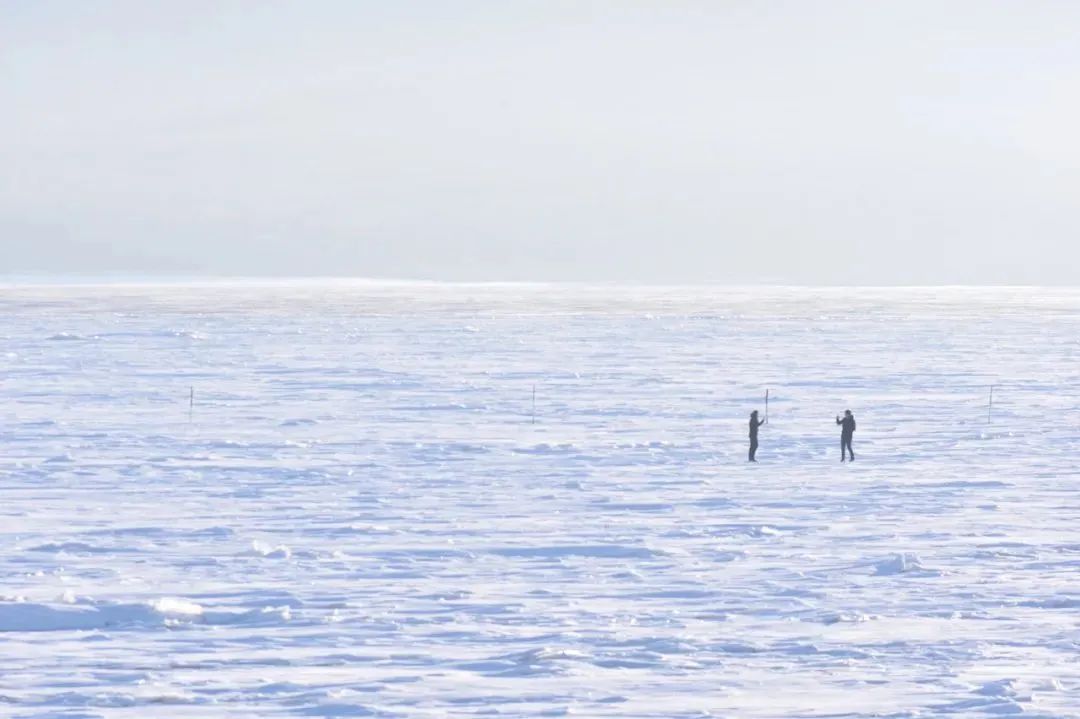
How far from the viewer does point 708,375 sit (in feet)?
122

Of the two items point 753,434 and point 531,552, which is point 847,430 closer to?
point 753,434

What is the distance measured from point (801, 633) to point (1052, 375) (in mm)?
29656

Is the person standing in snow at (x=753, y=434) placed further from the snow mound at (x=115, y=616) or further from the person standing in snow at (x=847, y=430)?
the snow mound at (x=115, y=616)

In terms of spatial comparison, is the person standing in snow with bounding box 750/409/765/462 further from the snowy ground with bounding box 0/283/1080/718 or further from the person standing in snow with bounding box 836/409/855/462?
the person standing in snow with bounding box 836/409/855/462

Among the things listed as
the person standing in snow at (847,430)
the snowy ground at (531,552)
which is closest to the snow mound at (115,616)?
the snowy ground at (531,552)

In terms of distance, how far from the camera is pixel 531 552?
556 inches

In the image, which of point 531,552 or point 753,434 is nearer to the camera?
point 531,552

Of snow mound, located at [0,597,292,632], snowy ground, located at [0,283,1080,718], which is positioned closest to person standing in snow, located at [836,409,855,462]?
snowy ground, located at [0,283,1080,718]

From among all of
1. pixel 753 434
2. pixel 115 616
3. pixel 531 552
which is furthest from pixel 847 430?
pixel 115 616

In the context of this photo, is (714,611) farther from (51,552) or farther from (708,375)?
(708,375)

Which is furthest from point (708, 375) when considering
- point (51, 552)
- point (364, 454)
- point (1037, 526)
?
point (51, 552)

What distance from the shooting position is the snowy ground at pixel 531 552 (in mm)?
9711

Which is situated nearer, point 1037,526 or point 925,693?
point 925,693

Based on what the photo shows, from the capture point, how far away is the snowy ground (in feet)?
31.9
